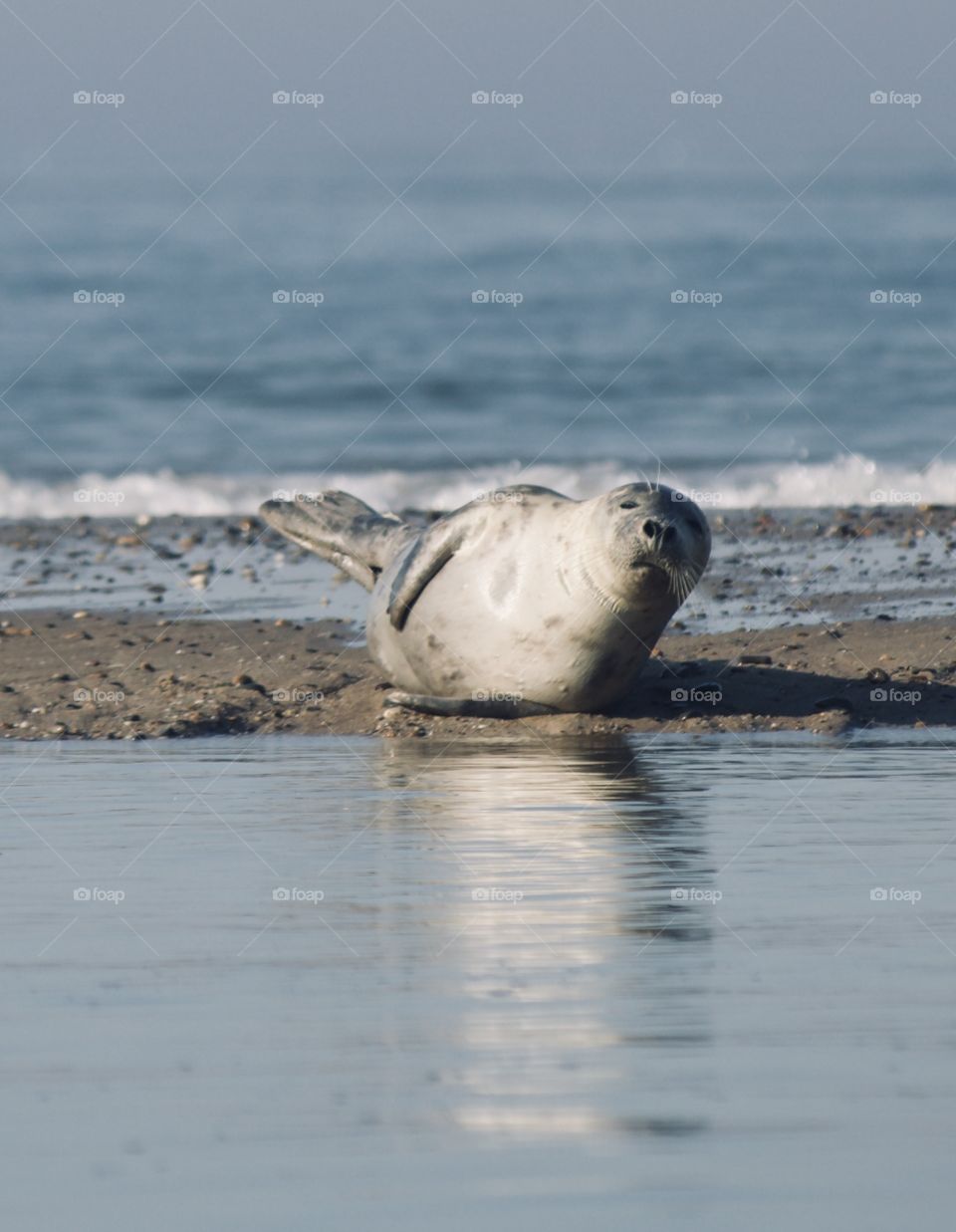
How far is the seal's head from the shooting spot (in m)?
9.89

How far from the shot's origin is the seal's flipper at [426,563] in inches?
427

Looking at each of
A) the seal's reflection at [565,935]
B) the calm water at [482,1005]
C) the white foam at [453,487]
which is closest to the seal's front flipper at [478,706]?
the seal's reflection at [565,935]

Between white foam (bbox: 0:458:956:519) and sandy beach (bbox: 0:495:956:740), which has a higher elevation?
white foam (bbox: 0:458:956:519)

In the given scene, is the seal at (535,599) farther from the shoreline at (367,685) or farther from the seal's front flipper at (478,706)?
the shoreline at (367,685)

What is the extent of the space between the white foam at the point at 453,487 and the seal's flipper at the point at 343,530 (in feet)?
19.9

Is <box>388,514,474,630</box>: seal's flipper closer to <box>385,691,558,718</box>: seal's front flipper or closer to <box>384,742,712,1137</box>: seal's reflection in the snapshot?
<box>385,691,558,718</box>: seal's front flipper

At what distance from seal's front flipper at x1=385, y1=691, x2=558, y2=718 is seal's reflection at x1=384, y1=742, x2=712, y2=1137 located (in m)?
1.05

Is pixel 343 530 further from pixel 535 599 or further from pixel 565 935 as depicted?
pixel 565 935

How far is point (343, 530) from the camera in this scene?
489 inches

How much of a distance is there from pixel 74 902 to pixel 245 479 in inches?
552

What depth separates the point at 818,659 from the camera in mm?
11586

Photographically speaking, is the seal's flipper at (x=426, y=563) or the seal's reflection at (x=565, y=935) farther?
the seal's flipper at (x=426, y=563)

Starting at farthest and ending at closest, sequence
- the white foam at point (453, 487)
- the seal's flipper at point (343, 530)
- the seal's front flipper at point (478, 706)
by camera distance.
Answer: the white foam at point (453, 487), the seal's flipper at point (343, 530), the seal's front flipper at point (478, 706)

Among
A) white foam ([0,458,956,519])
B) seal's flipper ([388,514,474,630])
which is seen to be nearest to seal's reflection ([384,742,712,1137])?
seal's flipper ([388,514,474,630])
